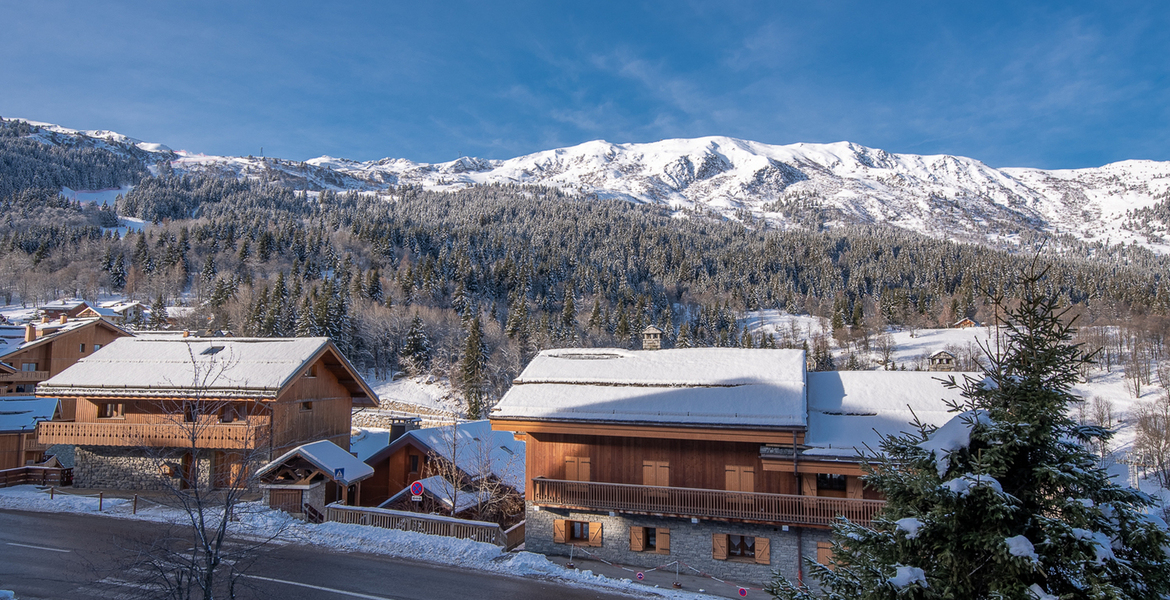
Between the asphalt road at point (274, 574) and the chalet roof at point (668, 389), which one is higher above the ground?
the chalet roof at point (668, 389)

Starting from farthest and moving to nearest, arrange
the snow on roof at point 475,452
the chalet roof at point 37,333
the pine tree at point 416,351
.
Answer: the pine tree at point 416,351 → the chalet roof at point 37,333 → the snow on roof at point 475,452

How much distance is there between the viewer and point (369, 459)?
108 feet

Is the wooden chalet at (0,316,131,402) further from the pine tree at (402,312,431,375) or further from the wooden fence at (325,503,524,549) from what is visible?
the pine tree at (402,312,431,375)

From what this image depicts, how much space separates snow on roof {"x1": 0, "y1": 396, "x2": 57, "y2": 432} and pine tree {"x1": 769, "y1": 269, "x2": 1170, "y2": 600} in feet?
142

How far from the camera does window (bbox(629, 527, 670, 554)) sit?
22344mm

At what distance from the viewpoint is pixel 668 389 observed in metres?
24.2

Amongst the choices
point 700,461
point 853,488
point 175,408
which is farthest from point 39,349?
point 853,488

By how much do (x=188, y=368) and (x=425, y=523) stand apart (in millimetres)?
16067

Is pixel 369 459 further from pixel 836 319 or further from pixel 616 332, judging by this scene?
pixel 836 319

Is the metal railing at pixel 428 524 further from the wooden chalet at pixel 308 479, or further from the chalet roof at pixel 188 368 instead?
the chalet roof at pixel 188 368

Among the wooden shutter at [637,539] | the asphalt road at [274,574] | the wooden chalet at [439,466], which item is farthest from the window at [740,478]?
the wooden chalet at [439,466]

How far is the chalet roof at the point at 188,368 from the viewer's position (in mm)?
27766

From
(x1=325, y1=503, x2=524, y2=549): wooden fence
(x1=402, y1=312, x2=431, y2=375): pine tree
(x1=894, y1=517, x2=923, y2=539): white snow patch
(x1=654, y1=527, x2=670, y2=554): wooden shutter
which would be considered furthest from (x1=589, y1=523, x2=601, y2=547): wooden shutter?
(x1=402, y1=312, x2=431, y2=375): pine tree

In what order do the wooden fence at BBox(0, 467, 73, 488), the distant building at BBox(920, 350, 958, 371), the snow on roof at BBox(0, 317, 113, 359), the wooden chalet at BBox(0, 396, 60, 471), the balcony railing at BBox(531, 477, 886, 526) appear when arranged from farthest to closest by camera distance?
the distant building at BBox(920, 350, 958, 371) < the snow on roof at BBox(0, 317, 113, 359) < the wooden chalet at BBox(0, 396, 60, 471) < the wooden fence at BBox(0, 467, 73, 488) < the balcony railing at BBox(531, 477, 886, 526)
